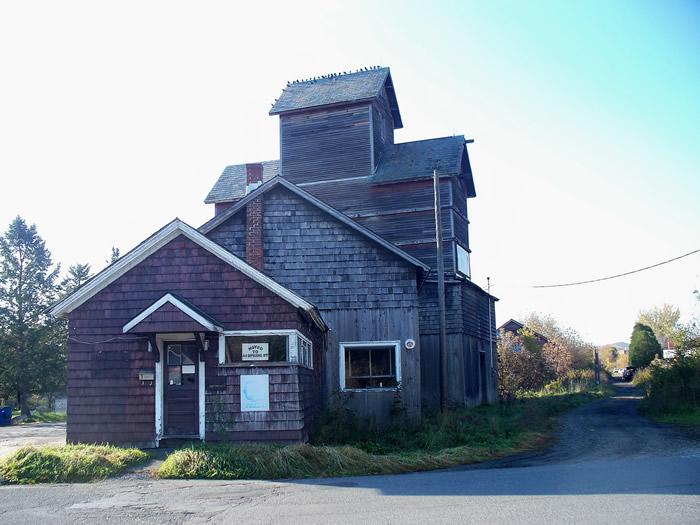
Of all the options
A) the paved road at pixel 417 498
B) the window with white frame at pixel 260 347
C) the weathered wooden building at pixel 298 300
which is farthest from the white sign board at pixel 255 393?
the paved road at pixel 417 498

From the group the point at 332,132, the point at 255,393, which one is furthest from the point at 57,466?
the point at 332,132

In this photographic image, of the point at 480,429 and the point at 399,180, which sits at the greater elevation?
A: the point at 399,180

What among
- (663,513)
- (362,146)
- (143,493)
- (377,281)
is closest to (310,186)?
(362,146)

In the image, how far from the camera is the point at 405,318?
20578 millimetres

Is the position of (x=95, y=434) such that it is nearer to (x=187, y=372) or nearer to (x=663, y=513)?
(x=187, y=372)

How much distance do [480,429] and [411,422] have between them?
231 cm

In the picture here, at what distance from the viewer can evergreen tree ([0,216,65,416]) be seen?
41844mm

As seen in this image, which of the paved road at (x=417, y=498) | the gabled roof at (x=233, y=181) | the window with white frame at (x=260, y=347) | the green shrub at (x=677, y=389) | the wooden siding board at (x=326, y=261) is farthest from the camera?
the gabled roof at (x=233, y=181)

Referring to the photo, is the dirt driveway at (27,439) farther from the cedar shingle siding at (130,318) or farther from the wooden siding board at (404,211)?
the wooden siding board at (404,211)

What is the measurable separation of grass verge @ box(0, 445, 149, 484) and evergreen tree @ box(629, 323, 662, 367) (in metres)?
58.8

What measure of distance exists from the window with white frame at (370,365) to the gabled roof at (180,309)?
21.6ft

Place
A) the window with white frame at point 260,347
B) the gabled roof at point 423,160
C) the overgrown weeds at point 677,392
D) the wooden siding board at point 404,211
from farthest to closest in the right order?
the gabled roof at point 423,160, the wooden siding board at point 404,211, the overgrown weeds at point 677,392, the window with white frame at point 260,347

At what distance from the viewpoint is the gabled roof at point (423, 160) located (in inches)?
1081

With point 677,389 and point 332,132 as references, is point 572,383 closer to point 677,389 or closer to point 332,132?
point 677,389
